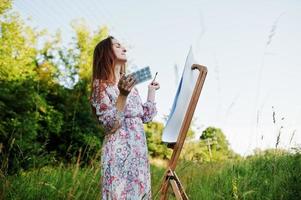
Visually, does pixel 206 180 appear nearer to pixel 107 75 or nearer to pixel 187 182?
pixel 187 182

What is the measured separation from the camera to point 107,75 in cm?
260

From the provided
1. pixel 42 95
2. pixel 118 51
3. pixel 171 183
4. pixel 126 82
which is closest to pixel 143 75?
pixel 126 82

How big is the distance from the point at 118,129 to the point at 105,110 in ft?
0.48

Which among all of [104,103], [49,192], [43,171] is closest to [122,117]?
[104,103]

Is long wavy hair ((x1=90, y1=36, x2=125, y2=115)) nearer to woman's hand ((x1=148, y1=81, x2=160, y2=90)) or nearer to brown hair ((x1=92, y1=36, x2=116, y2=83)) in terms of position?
brown hair ((x1=92, y1=36, x2=116, y2=83))

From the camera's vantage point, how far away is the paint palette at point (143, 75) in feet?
7.57

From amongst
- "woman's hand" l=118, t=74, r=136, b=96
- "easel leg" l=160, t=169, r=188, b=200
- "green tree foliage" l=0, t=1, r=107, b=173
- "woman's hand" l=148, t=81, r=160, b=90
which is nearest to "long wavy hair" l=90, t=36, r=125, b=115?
"woman's hand" l=148, t=81, r=160, b=90

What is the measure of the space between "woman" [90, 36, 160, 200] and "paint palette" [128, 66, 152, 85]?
129mm

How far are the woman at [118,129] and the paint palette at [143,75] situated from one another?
13 cm

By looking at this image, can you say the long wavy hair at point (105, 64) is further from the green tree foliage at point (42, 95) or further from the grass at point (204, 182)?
the green tree foliage at point (42, 95)

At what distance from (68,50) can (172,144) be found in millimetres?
17155

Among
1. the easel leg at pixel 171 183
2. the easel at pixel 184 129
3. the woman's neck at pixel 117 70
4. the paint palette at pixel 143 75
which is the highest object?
the woman's neck at pixel 117 70

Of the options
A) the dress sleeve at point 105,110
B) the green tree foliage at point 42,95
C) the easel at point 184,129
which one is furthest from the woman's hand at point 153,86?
the green tree foliage at point 42,95

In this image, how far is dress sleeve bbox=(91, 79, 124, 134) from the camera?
2365 millimetres
